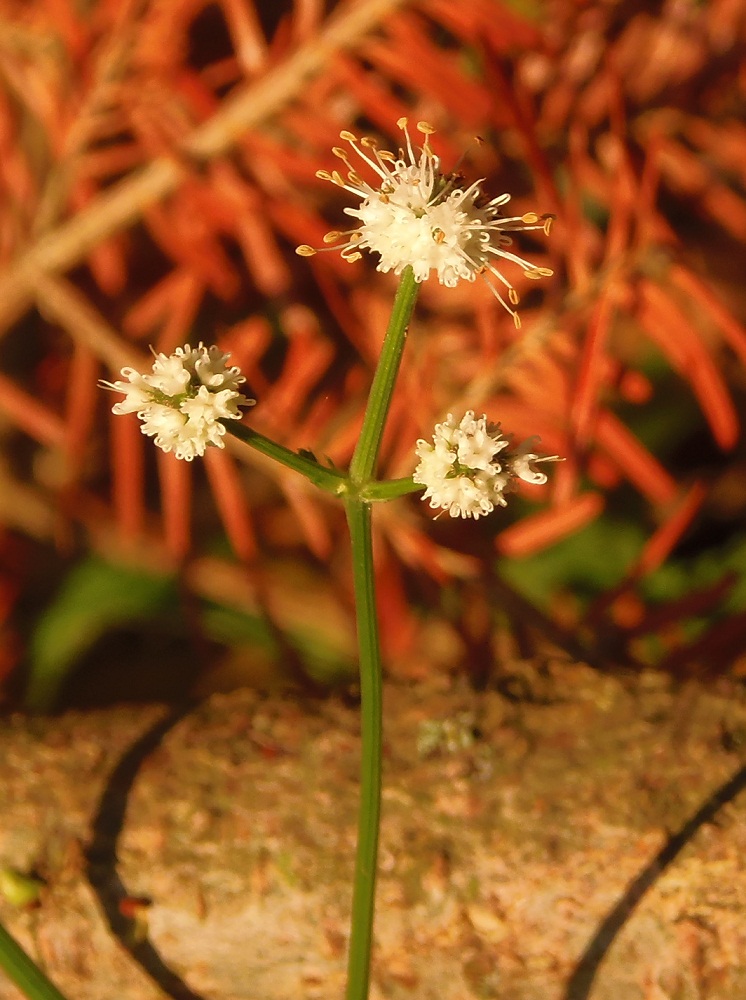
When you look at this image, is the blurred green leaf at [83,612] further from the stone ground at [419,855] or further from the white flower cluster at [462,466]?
the white flower cluster at [462,466]

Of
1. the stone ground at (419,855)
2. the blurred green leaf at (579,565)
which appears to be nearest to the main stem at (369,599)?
the stone ground at (419,855)

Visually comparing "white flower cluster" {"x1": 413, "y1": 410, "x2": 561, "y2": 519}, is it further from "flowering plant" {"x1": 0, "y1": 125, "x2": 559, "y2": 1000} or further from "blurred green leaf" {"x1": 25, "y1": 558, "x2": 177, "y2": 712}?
"blurred green leaf" {"x1": 25, "y1": 558, "x2": 177, "y2": 712}

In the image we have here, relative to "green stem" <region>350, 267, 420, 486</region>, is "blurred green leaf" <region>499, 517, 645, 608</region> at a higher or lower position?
higher

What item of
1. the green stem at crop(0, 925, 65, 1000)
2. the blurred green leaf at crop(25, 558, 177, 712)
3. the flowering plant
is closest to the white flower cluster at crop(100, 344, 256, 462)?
the flowering plant

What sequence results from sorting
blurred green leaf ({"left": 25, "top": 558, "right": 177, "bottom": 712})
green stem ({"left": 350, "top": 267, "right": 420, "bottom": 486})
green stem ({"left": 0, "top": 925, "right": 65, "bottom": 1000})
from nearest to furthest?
green stem ({"left": 350, "top": 267, "right": 420, "bottom": 486}), green stem ({"left": 0, "top": 925, "right": 65, "bottom": 1000}), blurred green leaf ({"left": 25, "top": 558, "right": 177, "bottom": 712})

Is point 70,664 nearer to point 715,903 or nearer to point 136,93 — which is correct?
point 136,93

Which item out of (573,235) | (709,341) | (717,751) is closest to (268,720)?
(717,751)

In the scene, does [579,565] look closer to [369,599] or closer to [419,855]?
[419,855]

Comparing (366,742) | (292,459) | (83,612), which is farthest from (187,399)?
(83,612)
